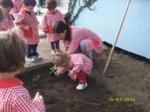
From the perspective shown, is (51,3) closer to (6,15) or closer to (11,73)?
(6,15)

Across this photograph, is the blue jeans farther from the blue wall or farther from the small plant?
the blue wall

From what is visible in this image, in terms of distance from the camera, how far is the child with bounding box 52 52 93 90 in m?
2.90

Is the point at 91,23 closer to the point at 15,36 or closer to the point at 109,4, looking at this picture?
the point at 109,4

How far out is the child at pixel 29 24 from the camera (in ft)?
11.3

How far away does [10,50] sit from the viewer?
121cm

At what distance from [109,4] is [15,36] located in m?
3.07

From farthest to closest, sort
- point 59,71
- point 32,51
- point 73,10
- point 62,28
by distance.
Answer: point 73,10
point 32,51
point 59,71
point 62,28

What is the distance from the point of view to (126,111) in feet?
8.64

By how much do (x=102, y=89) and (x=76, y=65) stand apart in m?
0.40

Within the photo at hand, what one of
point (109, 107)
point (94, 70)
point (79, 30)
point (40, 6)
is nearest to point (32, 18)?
point (79, 30)

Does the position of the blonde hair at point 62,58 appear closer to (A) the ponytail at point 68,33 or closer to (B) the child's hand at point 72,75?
(B) the child's hand at point 72,75

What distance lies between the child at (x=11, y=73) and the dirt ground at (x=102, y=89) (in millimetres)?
1414

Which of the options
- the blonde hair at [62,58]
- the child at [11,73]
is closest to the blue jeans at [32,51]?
the blonde hair at [62,58]

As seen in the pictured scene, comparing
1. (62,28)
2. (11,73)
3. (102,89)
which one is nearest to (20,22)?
(62,28)
